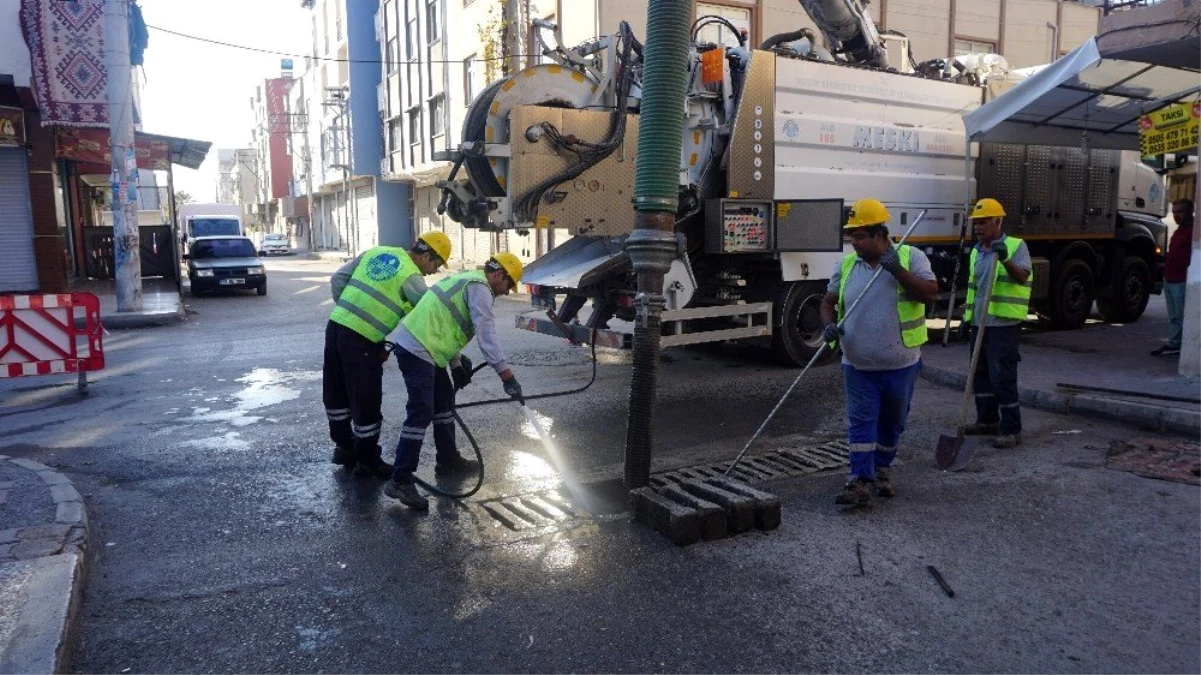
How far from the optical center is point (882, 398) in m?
4.95

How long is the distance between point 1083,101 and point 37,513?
1048 centimetres

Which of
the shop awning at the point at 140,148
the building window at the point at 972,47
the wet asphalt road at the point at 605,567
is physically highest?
the building window at the point at 972,47

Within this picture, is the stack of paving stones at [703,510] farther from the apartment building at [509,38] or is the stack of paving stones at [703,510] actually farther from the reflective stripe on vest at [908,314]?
the apartment building at [509,38]

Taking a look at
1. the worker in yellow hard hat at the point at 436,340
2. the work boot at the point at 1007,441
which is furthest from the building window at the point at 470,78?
the work boot at the point at 1007,441

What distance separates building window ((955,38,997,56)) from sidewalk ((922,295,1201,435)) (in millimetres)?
12954

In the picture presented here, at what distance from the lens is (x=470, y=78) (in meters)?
25.5

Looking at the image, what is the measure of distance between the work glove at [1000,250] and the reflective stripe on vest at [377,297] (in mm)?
3844

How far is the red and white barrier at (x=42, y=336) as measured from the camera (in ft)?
26.8

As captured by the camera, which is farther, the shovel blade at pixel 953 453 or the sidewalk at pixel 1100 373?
the sidewalk at pixel 1100 373

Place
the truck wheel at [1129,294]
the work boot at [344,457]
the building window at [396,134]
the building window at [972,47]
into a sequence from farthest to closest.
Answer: the building window at [396,134]
the building window at [972,47]
the truck wheel at [1129,294]
the work boot at [344,457]

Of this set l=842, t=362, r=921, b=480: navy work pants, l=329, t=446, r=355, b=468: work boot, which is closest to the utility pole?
l=329, t=446, r=355, b=468: work boot

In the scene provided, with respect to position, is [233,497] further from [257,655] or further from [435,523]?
[257,655]

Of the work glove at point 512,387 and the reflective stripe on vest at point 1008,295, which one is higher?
the reflective stripe on vest at point 1008,295

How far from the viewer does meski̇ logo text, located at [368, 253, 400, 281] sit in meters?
5.48
